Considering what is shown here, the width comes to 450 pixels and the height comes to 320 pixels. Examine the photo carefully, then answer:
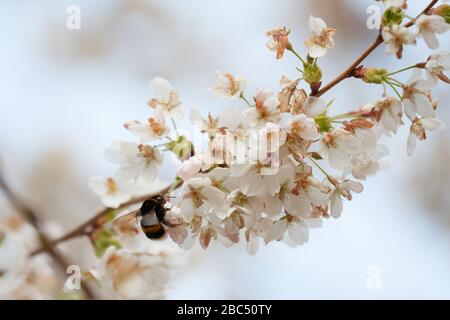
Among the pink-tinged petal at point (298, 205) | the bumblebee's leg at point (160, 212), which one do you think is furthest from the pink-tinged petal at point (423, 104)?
the bumblebee's leg at point (160, 212)

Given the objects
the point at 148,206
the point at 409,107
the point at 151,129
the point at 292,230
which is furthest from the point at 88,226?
the point at 409,107

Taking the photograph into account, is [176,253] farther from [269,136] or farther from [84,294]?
[269,136]

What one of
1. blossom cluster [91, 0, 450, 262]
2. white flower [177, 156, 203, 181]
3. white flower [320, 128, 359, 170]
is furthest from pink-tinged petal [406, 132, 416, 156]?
white flower [177, 156, 203, 181]

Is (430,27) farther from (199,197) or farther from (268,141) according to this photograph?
(199,197)

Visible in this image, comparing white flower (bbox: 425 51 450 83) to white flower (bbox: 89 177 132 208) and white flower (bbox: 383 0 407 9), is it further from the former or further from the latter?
white flower (bbox: 89 177 132 208)
